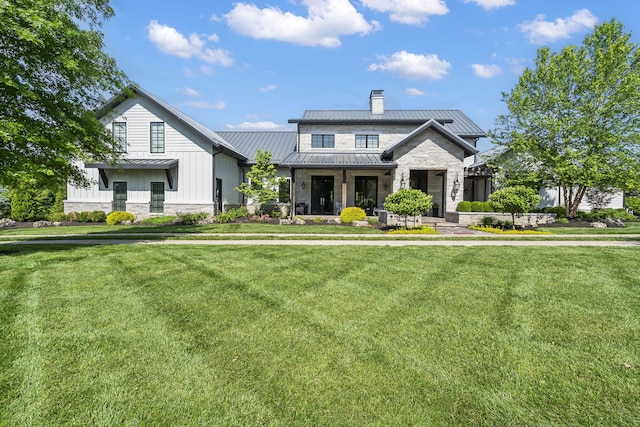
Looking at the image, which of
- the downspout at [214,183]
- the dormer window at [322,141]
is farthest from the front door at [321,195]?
the downspout at [214,183]

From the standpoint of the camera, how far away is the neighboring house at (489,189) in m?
20.2

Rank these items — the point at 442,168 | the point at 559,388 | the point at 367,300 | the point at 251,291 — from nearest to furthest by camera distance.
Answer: the point at 559,388 < the point at 367,300 < the point at 251,291 < the point at 442,168

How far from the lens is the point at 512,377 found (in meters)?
2.76

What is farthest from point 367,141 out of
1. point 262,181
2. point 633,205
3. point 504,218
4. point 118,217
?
point 633,205

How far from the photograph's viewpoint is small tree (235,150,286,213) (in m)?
19.9

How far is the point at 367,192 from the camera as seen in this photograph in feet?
69.4

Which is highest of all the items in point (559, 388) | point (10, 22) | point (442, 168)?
point (10, 22)

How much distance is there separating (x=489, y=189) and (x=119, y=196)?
23121 mm

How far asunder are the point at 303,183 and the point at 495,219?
1146 cm

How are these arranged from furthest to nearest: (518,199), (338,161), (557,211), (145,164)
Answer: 1. (338,161)
2. (557,211)
3. (145,164)
4. (518,199)

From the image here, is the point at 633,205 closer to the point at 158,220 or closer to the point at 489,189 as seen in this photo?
the point at 489,189

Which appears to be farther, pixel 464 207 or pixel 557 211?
pixel 557 211

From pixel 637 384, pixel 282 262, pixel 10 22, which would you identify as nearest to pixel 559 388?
pixel 637 384

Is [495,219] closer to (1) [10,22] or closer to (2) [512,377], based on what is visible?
(2) [512,377]
